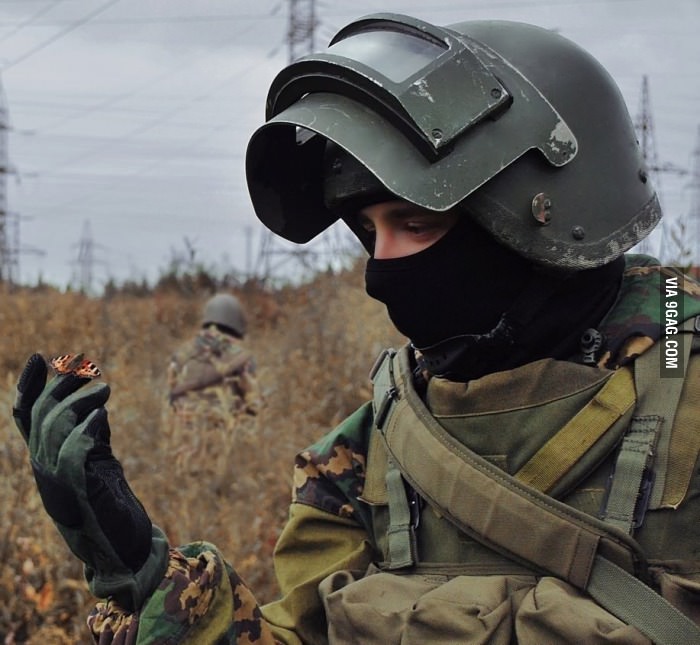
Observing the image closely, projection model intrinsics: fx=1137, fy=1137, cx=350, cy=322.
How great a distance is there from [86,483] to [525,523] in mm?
820

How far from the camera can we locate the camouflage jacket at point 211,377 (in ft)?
29.6

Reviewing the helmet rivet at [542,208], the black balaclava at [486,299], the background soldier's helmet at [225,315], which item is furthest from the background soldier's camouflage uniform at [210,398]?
the helmet rivet at [542,208]

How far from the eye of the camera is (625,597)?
2049 millimetres

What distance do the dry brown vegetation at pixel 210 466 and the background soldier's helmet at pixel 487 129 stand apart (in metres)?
3.06

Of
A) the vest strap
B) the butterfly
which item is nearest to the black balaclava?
the vest strap

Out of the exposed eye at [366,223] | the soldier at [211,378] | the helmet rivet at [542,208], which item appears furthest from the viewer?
the soldier at [211,378]

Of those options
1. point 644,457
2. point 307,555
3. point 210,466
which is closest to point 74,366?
point 307,555

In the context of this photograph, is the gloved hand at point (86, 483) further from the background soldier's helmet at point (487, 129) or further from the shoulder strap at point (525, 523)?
the background soldier's helmet at point (487, 129)

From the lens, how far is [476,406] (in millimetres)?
2328

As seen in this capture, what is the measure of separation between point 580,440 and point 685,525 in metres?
0.24

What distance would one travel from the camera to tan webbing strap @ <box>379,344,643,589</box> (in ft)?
6.84

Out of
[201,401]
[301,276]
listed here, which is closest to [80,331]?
[301,276]

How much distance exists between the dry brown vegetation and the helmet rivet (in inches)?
121

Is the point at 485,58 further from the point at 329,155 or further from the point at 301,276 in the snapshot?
the point at 301,276
